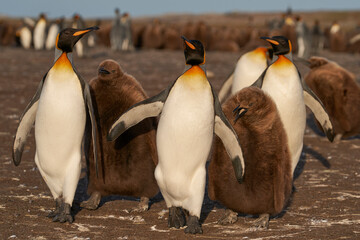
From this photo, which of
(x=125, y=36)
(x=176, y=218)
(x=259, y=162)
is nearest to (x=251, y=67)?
(x=259, y=162)

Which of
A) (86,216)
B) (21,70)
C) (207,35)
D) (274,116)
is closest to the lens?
(274,116)

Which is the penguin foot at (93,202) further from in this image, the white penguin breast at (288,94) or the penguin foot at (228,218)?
the white penguin breast at (288,94)

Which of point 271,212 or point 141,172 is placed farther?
point 141,172

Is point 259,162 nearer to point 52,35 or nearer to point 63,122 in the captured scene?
point 63,122

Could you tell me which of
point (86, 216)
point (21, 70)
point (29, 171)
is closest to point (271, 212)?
point (86, 216)

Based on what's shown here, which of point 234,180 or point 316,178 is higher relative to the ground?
point 234,180

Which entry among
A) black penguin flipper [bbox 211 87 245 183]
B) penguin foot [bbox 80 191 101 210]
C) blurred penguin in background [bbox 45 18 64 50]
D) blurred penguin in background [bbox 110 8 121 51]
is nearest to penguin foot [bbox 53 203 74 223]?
penguin foot [bbox 80 191 101 210]

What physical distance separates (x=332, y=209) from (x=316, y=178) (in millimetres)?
1168

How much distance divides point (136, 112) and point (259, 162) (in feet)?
3.21

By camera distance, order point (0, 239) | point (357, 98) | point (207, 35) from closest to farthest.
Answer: point (0, 239) < point (357, 98) < point (207, 35)

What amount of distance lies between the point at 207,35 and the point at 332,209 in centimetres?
2143

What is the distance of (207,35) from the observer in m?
26.0

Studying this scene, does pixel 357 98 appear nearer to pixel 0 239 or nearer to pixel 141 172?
pixel 141 172

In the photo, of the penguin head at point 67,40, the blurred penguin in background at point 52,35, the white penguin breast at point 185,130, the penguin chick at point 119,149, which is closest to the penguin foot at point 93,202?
the penguin chick at point 119,149
